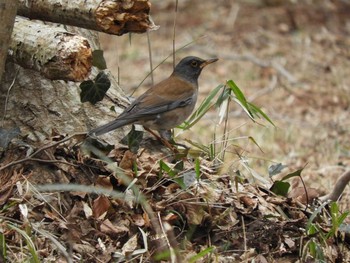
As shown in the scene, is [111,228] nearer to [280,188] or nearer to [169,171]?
[169,171]

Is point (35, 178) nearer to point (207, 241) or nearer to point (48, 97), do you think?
point (48, 97)

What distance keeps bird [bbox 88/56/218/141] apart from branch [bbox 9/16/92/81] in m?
0.52

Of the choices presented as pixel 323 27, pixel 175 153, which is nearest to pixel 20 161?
pixel 175 153

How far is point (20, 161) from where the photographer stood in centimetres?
446

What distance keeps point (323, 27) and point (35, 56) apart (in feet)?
24.4

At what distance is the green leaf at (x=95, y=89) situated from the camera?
4.82 metres

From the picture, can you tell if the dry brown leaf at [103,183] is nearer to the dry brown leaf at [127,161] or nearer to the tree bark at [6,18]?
the dry brown leaf at [127,161]

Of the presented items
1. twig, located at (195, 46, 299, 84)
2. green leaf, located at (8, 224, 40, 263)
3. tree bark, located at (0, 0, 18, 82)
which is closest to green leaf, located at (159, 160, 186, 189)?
green leaf, located at (8, 224, 40, 263)

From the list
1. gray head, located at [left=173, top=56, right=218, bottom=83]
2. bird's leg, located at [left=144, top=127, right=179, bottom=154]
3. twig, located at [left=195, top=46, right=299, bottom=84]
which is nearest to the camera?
bird's leg, located at [left=144, top=127, right=179, bottom=154]

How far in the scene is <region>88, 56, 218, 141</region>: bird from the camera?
5.00 meters

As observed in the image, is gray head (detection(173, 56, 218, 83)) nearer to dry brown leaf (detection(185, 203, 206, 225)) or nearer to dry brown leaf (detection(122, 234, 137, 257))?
dry brown leaf (detection(185, 203, 206, 225))

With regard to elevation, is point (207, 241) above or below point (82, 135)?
below

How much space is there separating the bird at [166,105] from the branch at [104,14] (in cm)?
63

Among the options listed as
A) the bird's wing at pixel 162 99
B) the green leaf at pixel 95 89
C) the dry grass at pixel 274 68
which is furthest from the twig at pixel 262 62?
the green leaf at pixel 95 89
